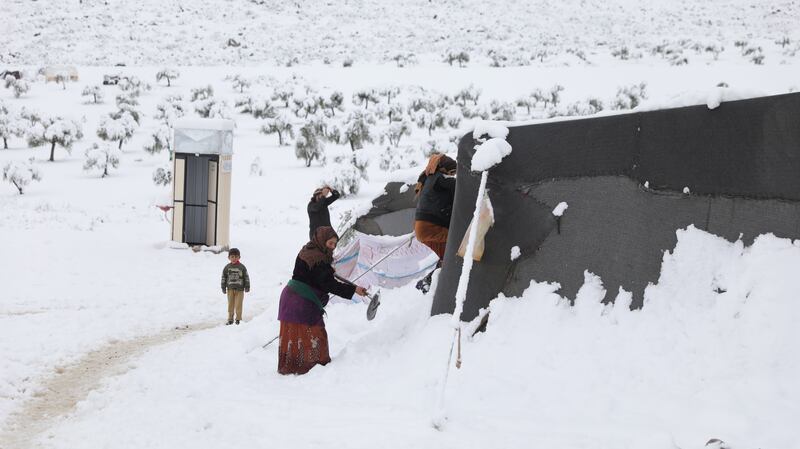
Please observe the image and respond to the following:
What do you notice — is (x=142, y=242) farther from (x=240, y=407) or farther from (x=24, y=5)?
(x=24, y=5)

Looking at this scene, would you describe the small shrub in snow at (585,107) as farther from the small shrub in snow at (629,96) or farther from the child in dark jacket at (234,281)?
the child in dark jacket at (234,281)

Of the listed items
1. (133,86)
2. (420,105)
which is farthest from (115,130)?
(420,105)

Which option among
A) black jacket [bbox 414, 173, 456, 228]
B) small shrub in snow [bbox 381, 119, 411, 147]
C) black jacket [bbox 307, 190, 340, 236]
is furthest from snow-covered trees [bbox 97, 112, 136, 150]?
black jacket [bbox 414, 173, 456, 228]

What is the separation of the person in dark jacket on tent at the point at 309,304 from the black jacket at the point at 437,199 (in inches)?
36.4

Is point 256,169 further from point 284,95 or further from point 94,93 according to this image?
point 94,93

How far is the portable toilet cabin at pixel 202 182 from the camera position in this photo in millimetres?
16250

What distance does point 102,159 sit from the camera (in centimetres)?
2700

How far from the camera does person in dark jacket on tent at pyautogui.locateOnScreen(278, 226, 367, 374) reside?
6.91m

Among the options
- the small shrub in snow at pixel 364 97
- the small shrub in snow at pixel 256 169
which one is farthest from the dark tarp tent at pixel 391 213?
the small shrub in snow at pixel 364 97

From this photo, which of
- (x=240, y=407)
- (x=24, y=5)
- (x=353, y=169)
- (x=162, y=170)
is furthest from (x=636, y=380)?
(x=24, y=5)

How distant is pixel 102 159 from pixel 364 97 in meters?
16.4

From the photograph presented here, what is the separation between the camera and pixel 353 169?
24484mm

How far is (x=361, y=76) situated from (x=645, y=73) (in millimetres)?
16717

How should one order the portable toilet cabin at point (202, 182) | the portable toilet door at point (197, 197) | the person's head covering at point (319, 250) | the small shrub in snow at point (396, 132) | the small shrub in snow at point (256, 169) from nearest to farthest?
1. the person's head covering at point (319, 250)
2. the portable toilet cabin at point (202, 182)
3. the portable toilet door at point (197, 197)
4. the small shrub in snow at point (256, 169)
5. the small shrub in snow at point (396, 132)
